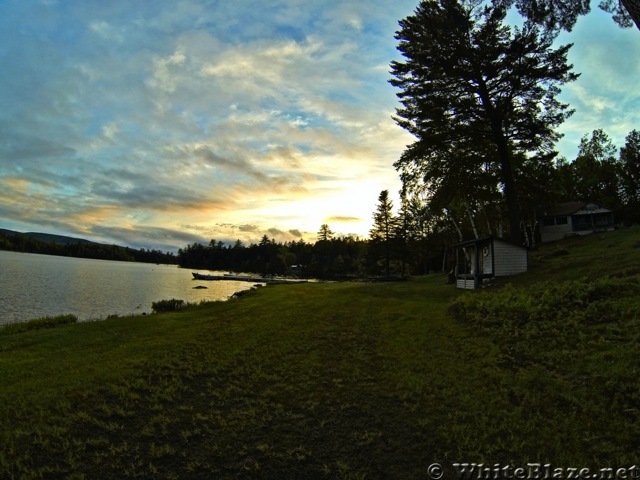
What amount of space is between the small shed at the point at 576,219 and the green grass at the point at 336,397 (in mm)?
46592

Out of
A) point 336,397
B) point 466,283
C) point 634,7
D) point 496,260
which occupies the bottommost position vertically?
point 336,397

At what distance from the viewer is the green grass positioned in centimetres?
568

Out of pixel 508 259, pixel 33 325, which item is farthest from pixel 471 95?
pixel 33 325

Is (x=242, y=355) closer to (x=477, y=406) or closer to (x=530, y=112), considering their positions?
(x=477, y=406)

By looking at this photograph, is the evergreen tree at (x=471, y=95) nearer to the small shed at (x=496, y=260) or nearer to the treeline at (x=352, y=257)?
the small shed at (x=496, y=260)

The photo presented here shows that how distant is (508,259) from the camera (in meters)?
26.1

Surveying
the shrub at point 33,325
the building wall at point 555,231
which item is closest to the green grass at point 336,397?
the shrub at point 33,325

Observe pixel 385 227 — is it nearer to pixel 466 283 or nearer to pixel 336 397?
pixel 466 283

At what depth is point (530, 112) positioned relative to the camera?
28.6 metres

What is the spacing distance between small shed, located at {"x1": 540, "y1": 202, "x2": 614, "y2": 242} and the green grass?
46592mm

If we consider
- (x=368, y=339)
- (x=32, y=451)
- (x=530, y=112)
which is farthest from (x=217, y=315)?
(x=530, y=112)

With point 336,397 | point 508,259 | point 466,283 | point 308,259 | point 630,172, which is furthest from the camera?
point 308,259

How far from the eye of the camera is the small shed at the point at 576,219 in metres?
52.3

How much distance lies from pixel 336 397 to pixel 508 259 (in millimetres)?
22330
